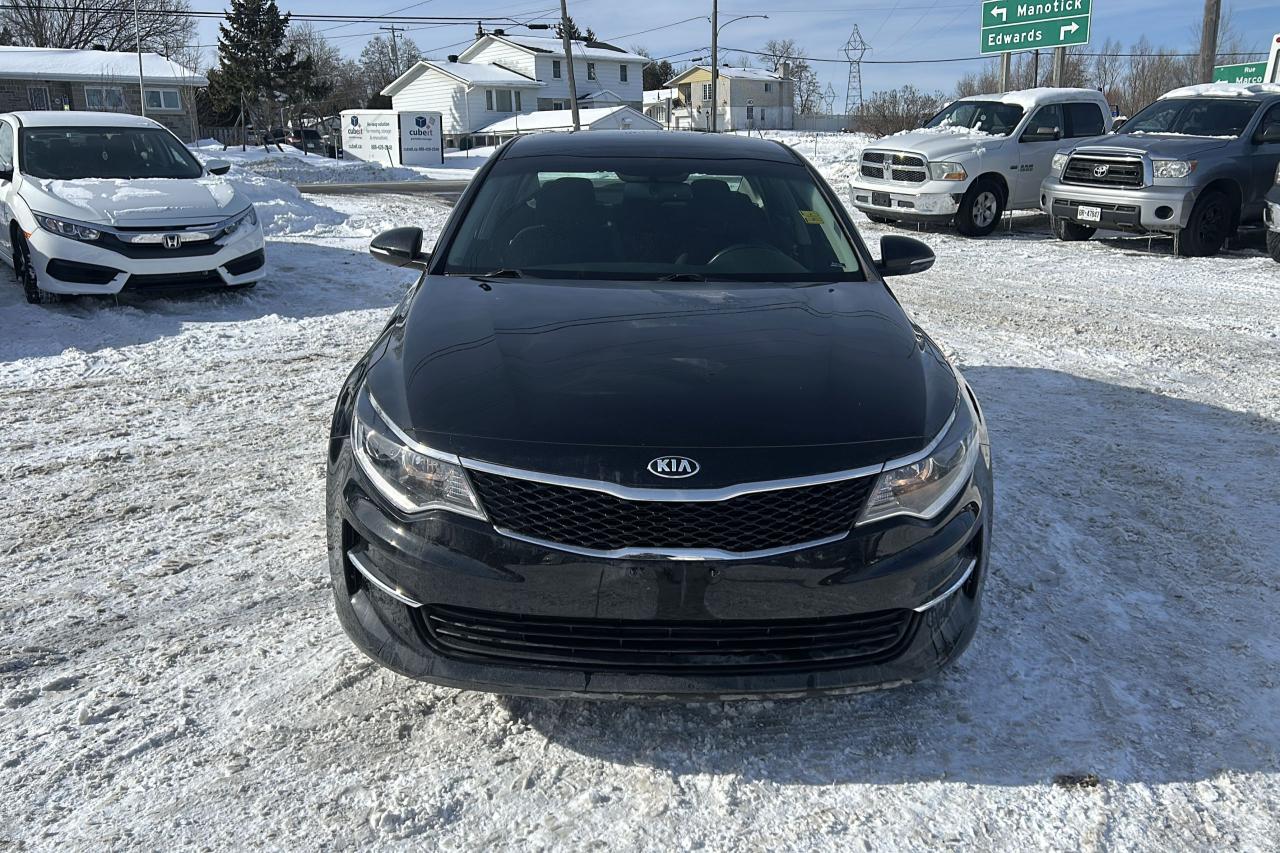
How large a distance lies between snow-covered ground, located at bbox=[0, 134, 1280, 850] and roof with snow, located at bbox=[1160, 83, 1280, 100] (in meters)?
9.12

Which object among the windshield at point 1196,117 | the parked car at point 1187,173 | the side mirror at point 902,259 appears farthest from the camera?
the windshield at point 1196,117

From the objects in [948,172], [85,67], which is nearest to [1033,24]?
[948,172]

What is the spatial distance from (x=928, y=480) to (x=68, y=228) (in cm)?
768

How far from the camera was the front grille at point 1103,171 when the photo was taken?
11.9 meters

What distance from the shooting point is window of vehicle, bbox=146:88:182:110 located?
160 ft

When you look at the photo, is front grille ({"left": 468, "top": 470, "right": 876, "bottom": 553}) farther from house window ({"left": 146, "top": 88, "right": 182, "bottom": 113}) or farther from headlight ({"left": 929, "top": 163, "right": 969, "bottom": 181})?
house window ({"left": 146, "top": 88, "right": 182, "bottom": 113})

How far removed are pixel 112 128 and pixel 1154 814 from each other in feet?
33.3

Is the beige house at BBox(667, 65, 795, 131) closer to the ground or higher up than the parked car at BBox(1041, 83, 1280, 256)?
higher up

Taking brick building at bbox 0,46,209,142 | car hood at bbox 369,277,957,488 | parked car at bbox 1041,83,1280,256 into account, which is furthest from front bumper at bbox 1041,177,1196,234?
brick building at bbox 0,46,209,142

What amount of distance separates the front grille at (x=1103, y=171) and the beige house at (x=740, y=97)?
70.1 metres

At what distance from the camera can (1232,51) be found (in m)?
67.1

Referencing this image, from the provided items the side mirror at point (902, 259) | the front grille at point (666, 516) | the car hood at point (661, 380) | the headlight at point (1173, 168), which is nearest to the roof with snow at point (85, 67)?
the headlight at point (1173, 168)

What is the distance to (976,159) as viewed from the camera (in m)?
13.6

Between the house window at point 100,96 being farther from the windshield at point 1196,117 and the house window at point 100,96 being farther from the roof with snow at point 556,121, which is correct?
the windshield at point 1196,117
